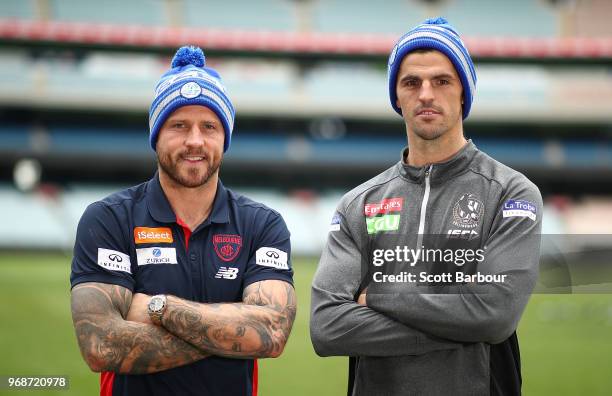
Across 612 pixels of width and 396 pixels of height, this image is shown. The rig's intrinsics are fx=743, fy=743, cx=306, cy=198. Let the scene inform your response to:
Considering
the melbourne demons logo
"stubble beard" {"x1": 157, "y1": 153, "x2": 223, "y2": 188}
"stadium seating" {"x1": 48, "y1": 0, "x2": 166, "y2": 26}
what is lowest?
the melbourne demons logo

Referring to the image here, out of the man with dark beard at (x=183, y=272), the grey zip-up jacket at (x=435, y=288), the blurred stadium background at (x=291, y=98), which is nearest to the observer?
the grey zip-up jacket at (x=435, y=288)

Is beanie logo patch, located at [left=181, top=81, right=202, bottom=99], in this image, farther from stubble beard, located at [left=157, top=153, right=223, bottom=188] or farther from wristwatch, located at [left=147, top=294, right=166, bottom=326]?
wristwatch, located at [left=147, top=294, right=166, bottom=326]

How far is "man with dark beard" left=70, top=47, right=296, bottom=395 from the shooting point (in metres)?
3.05

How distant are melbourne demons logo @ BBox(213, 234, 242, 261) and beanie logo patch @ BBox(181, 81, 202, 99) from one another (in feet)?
2.10

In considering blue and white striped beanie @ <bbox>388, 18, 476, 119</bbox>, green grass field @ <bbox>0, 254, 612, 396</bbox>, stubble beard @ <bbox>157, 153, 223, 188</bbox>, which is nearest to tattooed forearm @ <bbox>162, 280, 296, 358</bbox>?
stubble beard @ <bbox>157, 153, 223, 188</bbox>

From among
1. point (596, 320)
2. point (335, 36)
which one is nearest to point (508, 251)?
point (596, 320)

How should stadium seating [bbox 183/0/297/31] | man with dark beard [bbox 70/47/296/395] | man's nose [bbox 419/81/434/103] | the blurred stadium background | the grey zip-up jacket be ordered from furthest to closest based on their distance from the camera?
stadium seating [bbox 183/0/297/31], the blurred stadium background, man's nose [bbox 419/81/434/103], man with dark beard [bbox 70/47/296/395], the grey zip-up jacket

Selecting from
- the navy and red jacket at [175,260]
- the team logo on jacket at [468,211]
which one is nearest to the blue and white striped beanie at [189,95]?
the navy and red jacket at [175,260]

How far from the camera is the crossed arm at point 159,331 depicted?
302cm

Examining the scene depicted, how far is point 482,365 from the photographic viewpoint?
296 cm

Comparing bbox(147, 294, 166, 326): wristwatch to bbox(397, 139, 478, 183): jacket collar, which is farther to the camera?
bbox(397, 139, 478, 183): jacket collar

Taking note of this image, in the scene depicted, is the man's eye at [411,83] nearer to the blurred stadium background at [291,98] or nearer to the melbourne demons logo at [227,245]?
the melbourne demons logo at [227,245]

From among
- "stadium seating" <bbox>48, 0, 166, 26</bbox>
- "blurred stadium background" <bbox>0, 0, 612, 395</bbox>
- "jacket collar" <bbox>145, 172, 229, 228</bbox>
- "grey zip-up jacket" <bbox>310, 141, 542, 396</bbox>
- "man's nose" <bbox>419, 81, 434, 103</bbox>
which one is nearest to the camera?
"grey zip-up jacket" <bbox>310, 141, 542, 396</bbox>

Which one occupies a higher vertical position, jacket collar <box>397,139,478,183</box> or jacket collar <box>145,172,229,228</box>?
jacket collar <box>397,139,478,183</box>
